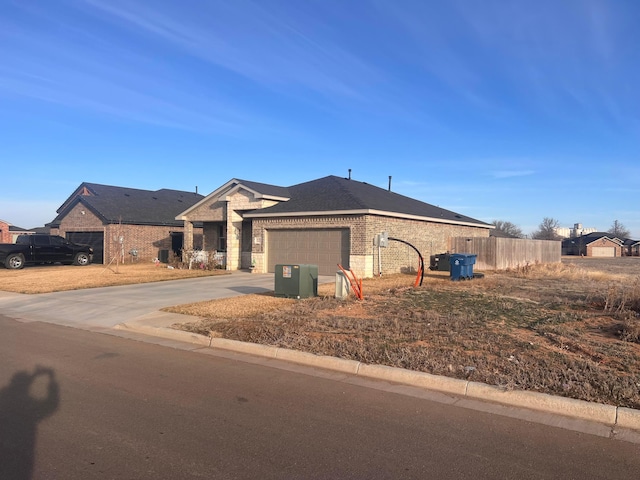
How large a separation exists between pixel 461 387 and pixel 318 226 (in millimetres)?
16258

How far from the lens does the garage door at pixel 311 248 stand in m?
21.7

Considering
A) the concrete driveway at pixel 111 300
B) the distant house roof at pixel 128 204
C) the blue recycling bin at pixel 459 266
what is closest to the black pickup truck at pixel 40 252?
the distant house roof at pixel 128 204

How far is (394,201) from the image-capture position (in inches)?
1018

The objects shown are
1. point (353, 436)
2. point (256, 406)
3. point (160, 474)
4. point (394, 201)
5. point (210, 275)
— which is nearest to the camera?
point (160, 474)

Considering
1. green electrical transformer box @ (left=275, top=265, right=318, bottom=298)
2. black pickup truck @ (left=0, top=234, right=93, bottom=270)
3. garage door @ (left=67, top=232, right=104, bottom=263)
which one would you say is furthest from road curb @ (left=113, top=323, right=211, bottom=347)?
garage door @ (left=67, top=232, right=104, bottom=263)

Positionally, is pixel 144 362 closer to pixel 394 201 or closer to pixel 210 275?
pixel 210 275

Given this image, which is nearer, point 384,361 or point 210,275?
point 384,361

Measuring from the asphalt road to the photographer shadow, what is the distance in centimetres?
2

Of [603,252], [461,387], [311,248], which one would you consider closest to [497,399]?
[461,387]

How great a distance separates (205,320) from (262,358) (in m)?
3.13

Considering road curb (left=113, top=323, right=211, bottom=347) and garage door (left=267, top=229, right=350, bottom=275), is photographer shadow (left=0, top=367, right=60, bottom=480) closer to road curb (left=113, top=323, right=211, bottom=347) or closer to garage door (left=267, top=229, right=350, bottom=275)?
road curb (left=113, top=323, right=211, bottom=347)

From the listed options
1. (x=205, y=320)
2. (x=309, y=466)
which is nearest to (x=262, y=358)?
(x=205, y=320)

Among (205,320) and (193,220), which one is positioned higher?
(193,220)

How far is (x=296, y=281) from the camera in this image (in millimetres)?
13781
